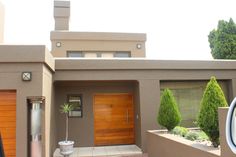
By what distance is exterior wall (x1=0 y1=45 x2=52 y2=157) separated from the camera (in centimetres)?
836

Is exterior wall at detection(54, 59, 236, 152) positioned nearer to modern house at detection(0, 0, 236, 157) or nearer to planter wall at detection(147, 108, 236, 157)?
modern house at detection(0, 0, 236, 157)

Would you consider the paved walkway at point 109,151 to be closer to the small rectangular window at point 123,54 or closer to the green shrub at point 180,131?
the green shrub at point 180,131

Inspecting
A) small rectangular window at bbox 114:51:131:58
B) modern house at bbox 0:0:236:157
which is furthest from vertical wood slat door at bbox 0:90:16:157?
small rectangular window at bbox 114:51:131:58

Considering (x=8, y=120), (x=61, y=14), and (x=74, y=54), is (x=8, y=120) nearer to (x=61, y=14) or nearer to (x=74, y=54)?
(x=74, y=54)

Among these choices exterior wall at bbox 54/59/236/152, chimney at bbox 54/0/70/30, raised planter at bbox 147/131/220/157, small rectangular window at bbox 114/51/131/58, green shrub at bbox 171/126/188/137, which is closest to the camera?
raised planter at bbox 147/131/220/157

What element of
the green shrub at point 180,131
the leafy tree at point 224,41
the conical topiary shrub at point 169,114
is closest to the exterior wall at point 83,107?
the conical topiary shrub at point 169,114

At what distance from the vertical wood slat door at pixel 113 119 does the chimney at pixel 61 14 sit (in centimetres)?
1017

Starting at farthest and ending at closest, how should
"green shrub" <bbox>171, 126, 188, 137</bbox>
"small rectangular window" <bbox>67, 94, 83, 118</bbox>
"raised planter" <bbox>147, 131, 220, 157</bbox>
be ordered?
→ "small rectangular window" <bbox>67, 94, 83, 118</bbox> < "green shrub" <bbox>171, 126, 188, 137</bbox> < "raised planter" <bbox>147, 131, 220, 157</bbox>

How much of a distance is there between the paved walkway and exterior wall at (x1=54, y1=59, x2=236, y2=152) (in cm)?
56

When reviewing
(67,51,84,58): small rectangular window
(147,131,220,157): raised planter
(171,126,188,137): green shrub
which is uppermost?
(67,51,84,58): small rectangular window

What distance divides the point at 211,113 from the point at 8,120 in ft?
20.5

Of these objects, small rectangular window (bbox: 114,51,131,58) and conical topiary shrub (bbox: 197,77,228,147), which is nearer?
conical topiary shrub (bbox: 197,77,228,147)

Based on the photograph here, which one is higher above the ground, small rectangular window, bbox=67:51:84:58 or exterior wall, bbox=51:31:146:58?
exterior wall, bbox=51:31:146:58

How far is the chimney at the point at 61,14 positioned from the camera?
2112cm
